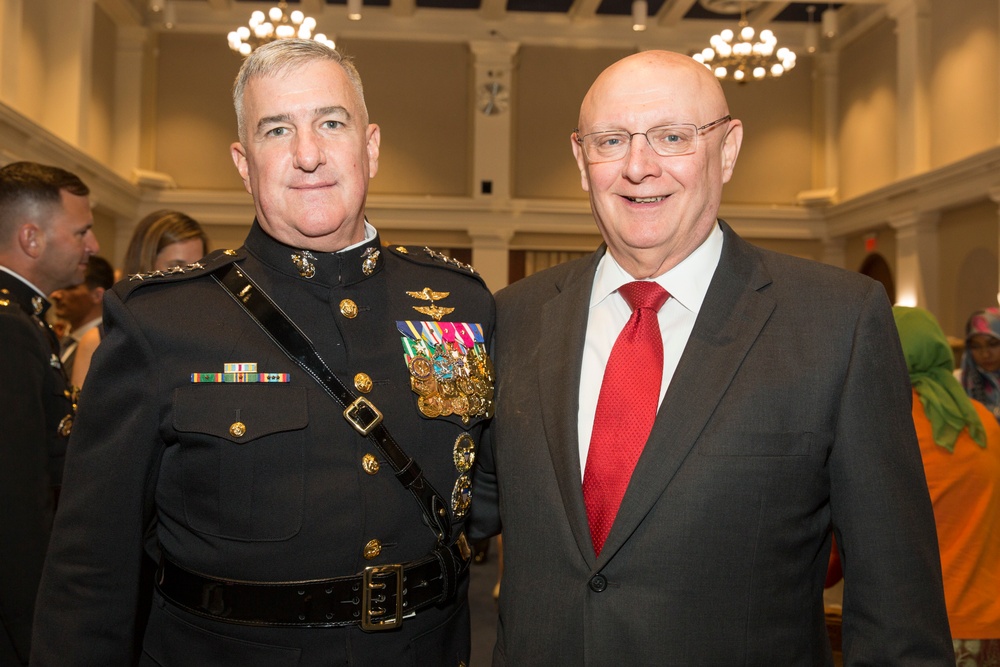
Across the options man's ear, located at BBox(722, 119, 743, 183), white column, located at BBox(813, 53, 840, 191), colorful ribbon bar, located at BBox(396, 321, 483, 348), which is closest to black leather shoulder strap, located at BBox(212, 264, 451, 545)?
colorful ribbon bar, located at BBox(396, 321, 483, 348)

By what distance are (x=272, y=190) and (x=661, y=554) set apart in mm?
1006

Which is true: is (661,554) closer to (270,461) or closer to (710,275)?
(710,275)

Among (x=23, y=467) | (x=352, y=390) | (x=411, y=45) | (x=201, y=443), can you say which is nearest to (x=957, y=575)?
(x=352, y=390)

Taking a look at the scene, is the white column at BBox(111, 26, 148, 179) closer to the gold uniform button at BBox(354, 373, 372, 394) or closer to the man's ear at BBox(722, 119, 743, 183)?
the gold uniform button at BBox(354, 373, 372, 394)

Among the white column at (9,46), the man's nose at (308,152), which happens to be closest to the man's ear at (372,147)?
the man's nose at (308,152)

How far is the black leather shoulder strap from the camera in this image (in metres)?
→ 1.68

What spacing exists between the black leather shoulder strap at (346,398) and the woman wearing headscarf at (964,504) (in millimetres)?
1632

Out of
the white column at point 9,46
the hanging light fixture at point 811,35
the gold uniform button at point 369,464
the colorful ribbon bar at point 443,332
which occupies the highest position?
the hanging light fixture at point 811,35

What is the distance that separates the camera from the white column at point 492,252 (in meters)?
12.5

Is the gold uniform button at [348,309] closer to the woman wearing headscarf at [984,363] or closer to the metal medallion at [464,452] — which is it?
the metal medallion at [464,452]

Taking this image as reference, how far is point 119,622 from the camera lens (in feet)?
5.57

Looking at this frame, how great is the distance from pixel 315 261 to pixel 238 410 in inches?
13.7

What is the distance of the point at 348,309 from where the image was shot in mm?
1789

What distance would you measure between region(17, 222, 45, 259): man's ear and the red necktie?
2141mm
